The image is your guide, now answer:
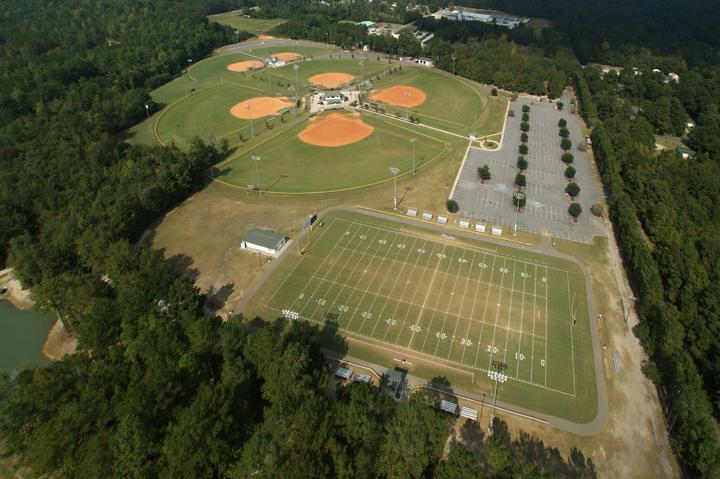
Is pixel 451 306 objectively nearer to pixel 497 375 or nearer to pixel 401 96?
pixel 497 375

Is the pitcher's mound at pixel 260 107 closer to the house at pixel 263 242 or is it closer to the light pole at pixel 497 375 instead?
the house at pixel 263 242

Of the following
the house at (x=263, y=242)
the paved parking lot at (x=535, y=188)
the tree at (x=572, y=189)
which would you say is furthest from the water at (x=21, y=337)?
the tree at (x=572, y=189)

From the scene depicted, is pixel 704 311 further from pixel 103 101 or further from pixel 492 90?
pixel 103 101

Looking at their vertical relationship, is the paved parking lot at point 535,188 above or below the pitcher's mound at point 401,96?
above

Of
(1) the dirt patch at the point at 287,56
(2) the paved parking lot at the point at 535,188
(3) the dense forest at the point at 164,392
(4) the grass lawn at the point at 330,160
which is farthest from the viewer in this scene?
(1) the dirt patch at the point at 287,56

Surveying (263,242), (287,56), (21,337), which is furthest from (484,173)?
(287,56)

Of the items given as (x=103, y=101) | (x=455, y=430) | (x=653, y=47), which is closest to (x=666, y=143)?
(x=653, y=47)

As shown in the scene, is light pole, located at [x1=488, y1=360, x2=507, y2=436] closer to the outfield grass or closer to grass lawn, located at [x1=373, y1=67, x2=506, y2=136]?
the outfield grass
